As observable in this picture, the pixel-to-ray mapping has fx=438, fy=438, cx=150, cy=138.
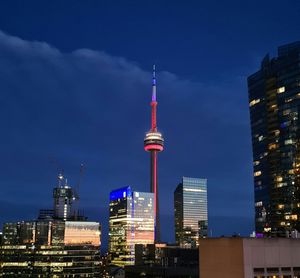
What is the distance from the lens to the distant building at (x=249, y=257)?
3922cm

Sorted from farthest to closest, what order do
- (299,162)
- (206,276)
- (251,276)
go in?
(299,162) → (206,276) → (251,276)

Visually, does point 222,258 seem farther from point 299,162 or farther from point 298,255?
point 299,162

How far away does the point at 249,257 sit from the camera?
3928 cm

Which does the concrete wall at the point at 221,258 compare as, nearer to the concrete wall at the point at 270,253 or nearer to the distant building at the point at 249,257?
the distant building at the point at 249,257

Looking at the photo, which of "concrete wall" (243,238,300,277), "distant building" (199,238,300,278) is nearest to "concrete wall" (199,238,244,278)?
"distant building" (199,238,300,278)

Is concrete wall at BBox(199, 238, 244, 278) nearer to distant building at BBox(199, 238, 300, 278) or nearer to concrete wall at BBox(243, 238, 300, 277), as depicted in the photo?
distant building at BBox(199, 238, 300, 278)

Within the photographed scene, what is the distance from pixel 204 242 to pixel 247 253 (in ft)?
15.1

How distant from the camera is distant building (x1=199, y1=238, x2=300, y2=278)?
3922cm

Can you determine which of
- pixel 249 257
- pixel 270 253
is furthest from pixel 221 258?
pixel 270 253

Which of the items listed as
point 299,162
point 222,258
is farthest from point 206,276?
point 299,162

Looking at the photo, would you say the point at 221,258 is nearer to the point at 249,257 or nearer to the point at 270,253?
the point at 249,257

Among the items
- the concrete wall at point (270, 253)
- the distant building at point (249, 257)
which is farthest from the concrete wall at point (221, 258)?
the concrete wall at point (270, 253)

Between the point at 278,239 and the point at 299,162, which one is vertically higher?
the point at 299,162

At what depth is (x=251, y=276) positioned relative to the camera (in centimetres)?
3891
